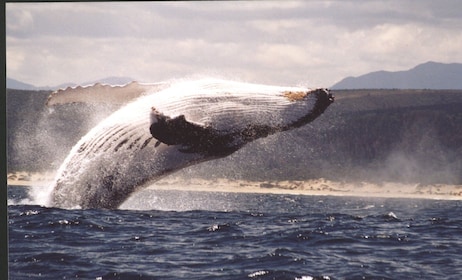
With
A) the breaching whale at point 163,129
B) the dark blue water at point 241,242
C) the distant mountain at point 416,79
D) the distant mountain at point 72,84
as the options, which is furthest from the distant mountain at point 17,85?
the distant mountain at point 416,79

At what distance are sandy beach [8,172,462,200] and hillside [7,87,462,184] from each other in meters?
0.15

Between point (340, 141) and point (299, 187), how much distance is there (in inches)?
69.0

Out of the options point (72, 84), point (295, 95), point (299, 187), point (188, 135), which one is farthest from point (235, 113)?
point (299, 187)

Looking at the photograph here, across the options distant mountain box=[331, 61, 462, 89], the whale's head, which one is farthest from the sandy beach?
distant mountain box=[331, 61, 462, 89]

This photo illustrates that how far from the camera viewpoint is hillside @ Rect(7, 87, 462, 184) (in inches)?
402

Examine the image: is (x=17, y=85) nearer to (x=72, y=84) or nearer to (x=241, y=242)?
(x=72, y=84)

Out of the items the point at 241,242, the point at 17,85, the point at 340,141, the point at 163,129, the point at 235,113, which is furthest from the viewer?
the point at 340,141

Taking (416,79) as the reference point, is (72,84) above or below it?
above

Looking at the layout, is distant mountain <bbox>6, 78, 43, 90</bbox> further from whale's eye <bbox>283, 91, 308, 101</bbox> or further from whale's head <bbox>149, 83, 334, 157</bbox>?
whale's eye <bbox>283, 91, 308, 101</bbox>

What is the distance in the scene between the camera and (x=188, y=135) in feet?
29.9

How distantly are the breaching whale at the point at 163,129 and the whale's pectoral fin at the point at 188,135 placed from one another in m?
0.01

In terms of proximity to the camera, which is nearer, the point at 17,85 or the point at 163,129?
the point at 163,129

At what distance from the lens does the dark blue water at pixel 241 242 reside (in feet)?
26.0

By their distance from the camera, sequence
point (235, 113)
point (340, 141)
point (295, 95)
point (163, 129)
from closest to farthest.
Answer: point (163, 129)
point (295, 95)
point (235, 113)
point (340, 141)
